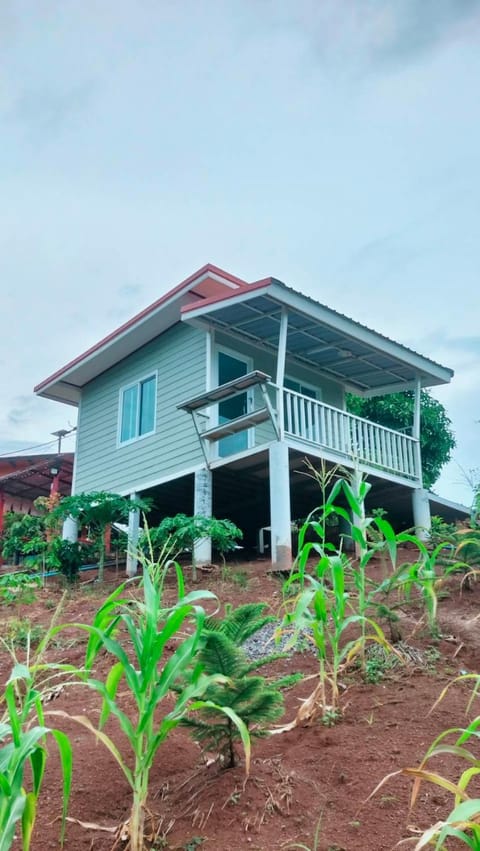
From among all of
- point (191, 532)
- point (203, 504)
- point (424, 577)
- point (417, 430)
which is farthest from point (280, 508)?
point (424, 577)

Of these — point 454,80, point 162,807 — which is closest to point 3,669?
point 162,807

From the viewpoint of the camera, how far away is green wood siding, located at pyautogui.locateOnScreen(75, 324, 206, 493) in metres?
11.4

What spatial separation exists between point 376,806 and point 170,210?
8.96 m

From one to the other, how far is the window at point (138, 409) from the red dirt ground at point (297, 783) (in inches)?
358

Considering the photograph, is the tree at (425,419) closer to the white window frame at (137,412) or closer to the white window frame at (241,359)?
the white window frame at (241,359)

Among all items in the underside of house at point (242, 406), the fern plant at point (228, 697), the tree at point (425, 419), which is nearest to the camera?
the fern plant at point (228, 697)

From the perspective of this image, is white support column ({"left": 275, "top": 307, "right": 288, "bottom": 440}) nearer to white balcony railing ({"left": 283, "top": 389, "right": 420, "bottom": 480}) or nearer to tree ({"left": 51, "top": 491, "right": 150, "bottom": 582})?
white balcony railing ({"left": 283, "top": 389, "right": 420, "bottom": 480})

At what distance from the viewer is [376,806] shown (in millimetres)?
2217

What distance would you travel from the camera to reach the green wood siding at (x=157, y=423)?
11.4 meters

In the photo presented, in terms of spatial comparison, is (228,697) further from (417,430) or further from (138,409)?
(138,409)

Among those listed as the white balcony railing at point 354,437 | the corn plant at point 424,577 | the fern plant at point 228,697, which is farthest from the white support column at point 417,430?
the fern plant at point 228,697

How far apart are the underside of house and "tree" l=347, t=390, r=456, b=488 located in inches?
154

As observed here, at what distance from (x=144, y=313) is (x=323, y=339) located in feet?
10.2

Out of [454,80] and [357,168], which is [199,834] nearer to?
[454,80]
